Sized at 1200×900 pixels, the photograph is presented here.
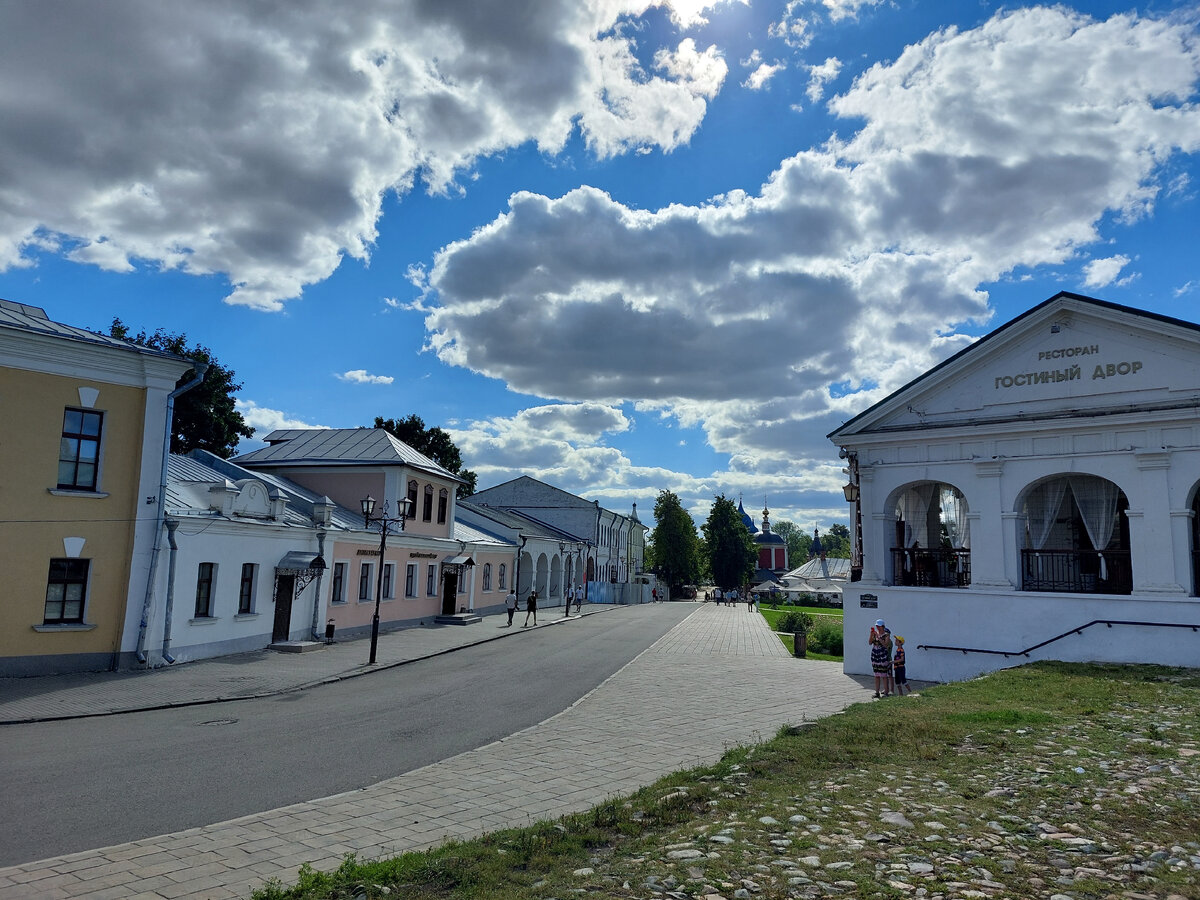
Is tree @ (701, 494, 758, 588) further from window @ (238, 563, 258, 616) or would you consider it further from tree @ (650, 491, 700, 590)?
window @ (238, 563, 258, 616)

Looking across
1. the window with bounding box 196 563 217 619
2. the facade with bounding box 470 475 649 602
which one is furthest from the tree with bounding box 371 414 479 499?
the window with bounding box 196 563 217 619

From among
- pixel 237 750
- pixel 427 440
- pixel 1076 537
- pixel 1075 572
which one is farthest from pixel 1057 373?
pixel 427 440

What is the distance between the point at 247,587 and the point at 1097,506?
71.2 ft

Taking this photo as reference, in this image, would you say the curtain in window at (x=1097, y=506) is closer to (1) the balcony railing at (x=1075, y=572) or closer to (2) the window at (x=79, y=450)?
(1) the balcony railing at (x=1075, y=572)

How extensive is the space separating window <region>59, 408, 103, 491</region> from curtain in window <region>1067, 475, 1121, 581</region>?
22444 millimetres

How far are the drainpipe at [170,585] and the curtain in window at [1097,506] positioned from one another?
2118cm

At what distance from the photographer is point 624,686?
1677 centimetres

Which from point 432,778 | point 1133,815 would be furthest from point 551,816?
point 1133,815

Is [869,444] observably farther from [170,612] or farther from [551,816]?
[170,612]

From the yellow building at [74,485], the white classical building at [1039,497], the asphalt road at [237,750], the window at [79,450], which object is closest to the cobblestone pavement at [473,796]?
the asphalt road at [237,750]

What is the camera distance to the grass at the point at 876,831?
500 centimetres

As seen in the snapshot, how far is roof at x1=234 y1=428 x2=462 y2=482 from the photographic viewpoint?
99.7 feet

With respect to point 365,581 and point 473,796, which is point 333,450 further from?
point 473,796

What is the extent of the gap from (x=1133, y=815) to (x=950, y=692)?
783cm
